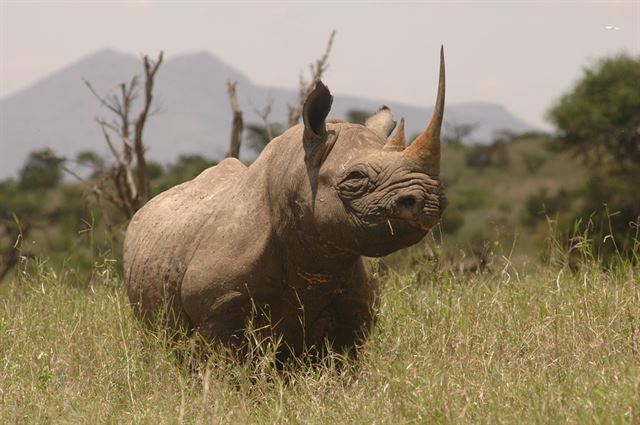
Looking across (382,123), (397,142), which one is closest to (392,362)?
(397,142)

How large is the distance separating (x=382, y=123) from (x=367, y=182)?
831 mm

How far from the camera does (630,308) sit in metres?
6.84

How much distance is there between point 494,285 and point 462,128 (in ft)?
191

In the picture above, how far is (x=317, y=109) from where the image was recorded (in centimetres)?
614

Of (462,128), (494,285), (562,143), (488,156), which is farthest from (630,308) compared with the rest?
(462,128)

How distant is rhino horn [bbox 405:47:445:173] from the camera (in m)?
5.59

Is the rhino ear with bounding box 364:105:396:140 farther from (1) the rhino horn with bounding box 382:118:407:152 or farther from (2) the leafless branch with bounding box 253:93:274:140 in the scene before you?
(2) the leafless branch with bounding box 253:93:274:140

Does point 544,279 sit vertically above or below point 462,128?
above

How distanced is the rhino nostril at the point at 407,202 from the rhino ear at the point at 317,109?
27.7 inches

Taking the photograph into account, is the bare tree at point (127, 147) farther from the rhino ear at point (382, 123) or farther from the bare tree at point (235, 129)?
the rhino ear at point (382, 123)

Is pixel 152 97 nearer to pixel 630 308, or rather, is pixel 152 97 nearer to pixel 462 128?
pixel 630 308

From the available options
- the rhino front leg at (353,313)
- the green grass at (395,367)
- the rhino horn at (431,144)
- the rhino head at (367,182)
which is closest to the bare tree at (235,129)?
the green grass at (395,367)

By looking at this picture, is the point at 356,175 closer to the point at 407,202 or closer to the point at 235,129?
the point at 407,202

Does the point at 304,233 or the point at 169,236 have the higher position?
the point at 304,233
